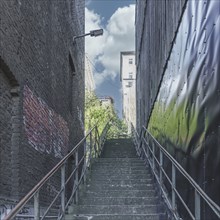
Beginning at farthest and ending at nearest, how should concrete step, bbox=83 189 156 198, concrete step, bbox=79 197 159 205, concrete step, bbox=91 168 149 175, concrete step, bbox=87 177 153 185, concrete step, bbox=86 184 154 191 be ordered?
concrete step, bbox=91 168 149 175, concrete step, bbox=87 177 153 185, concrete step, bbox=86 184 154 191, concrete step, bbox=83 189 156 198, concrete step, bbox=79 197 159 205

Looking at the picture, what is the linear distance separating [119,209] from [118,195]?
3.18 ft

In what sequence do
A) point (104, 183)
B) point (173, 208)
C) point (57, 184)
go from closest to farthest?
point (173, 208) < point (104, 183) < point (57, 184)

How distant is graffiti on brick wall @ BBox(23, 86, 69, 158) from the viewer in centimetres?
748

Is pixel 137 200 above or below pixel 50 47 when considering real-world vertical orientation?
below

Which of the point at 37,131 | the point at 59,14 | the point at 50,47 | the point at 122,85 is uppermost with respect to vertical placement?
the point at 122,85

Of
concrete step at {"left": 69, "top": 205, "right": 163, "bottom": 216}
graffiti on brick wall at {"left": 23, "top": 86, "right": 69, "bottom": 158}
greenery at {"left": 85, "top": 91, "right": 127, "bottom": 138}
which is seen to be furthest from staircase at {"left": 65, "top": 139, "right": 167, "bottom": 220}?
greenery at {"left": 85, "top": 91, "right": 127, "bottom": 138}

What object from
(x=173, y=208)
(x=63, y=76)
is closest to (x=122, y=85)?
(x=63, y=76)

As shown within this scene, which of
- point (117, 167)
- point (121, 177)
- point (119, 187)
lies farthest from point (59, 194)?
point (117, 167)

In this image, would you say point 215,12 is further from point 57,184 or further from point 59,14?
point 59,14

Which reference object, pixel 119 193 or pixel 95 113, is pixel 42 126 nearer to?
pixel 119 193

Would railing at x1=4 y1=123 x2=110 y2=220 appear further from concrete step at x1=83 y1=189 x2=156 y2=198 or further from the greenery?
the greenery

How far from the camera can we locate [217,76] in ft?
13.5

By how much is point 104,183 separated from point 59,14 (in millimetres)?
4446

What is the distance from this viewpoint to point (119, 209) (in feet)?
24.2
